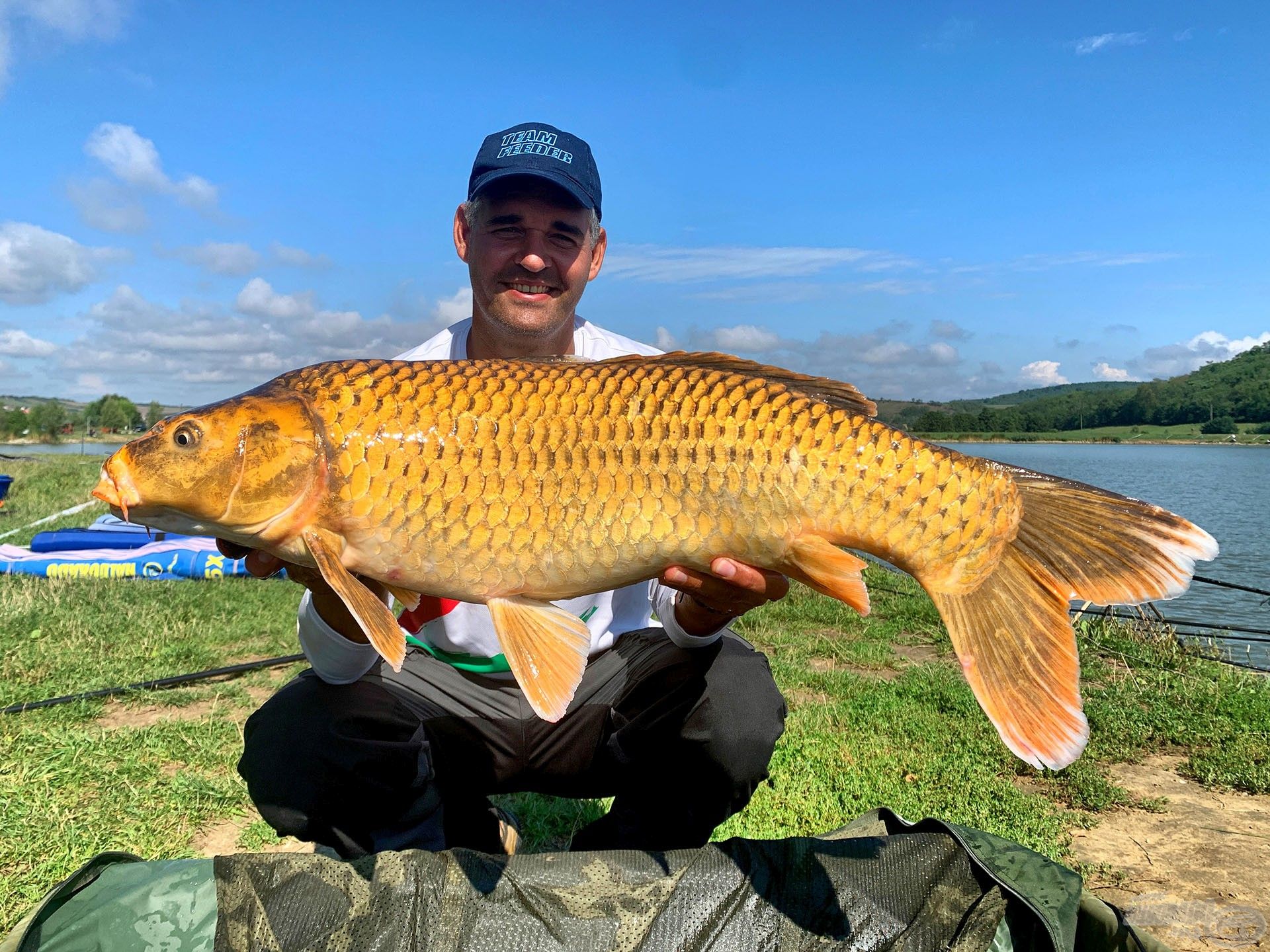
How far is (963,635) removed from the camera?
1485 mm

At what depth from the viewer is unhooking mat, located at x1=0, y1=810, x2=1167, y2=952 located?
5.17 feet

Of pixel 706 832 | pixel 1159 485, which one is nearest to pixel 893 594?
pixel 706 832

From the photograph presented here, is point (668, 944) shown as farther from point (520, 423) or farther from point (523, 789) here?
point (520, 423)

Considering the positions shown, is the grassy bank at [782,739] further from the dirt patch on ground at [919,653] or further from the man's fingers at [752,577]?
the man's fingers at [752,577]

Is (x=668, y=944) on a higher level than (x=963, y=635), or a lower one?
lower

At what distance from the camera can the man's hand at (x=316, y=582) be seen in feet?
5.52

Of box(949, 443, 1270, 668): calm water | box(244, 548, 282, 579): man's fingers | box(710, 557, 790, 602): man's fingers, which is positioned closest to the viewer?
box(710, 557, 790, 602): man's fingers

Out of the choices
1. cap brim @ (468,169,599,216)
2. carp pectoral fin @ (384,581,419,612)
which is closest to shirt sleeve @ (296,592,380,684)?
carp pectoral fin @ (384,581,419,612)

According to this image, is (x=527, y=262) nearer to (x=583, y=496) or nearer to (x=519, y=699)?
(x=583, y=496)

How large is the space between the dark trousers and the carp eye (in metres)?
0.71

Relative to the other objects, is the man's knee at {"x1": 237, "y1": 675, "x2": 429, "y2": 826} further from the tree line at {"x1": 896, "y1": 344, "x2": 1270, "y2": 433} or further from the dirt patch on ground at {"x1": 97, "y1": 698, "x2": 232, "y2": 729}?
the tree line at {"x1": 896, "y1": 344, "x2": 1270, "y2": 433}

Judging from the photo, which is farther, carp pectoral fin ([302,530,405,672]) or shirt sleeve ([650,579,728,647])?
shirt sleeve ([650,579,728,647])

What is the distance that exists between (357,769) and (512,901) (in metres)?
0.48

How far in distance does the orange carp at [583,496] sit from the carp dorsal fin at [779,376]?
12 mm
